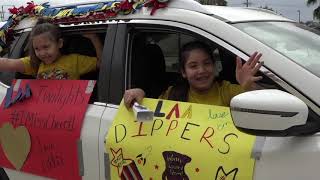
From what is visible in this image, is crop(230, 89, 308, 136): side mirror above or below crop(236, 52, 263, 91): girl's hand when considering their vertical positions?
below

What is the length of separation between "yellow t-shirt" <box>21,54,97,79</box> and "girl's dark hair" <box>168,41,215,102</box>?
617mm

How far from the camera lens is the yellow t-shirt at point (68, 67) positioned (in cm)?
338

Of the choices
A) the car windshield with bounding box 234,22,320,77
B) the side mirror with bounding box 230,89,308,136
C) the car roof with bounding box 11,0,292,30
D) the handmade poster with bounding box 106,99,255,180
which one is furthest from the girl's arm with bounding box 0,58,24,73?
the side mirror with bounding box 230,89,308,136

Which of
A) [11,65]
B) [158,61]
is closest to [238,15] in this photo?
[158,61]

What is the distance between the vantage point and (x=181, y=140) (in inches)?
97.3

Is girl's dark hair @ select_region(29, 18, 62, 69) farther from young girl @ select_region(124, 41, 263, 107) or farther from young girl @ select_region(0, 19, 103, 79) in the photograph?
young girl @ select_region(124, 41, 263, 107)

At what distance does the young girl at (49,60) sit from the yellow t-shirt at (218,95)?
756 millimetres

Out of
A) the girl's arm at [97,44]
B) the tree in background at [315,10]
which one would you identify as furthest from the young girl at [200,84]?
the tree in background at [315,10]

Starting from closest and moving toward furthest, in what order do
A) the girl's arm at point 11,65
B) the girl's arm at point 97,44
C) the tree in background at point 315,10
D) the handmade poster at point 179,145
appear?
1. the handmade poster at point 179,145
2. the girl's arm at point 97,44
3. the girl's arm at point 11,65
4. the tree in background at point 315,10

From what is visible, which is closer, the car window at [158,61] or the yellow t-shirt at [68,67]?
the car window at [158,61]

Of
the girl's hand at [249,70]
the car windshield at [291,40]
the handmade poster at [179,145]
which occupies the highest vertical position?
the car windshield at [291,40]

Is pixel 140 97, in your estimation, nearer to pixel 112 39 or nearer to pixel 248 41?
pixel 112 39

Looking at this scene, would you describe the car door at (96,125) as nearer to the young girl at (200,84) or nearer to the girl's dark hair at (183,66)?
the young girl at (200,84)

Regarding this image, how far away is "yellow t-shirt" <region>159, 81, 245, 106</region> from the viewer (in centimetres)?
279
